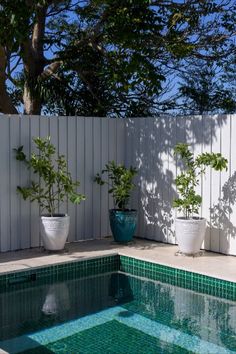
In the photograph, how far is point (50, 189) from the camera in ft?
23.3

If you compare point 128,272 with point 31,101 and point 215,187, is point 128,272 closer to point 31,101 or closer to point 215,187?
point 215,187

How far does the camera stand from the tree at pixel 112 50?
9.59 m

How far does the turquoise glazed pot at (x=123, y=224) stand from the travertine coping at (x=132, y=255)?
126mm

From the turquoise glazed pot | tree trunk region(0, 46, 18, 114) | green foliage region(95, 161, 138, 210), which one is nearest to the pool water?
the turquoise glazed pot

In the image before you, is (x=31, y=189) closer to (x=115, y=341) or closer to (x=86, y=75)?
(x=115, y=341)

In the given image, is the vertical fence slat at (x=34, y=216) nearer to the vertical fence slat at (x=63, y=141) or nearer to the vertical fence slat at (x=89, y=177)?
the vertical fence slat at (x=63, y=141)

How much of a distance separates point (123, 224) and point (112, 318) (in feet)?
8.24

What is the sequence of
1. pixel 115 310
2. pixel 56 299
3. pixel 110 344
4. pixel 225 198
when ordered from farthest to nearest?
pixel 225 198
pixel 56 299
pixel 115 310
pixel 110 344

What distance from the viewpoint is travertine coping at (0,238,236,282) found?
5.89 meters

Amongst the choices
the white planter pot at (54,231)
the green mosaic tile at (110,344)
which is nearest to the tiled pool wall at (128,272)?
the white planter pot at (54,231)

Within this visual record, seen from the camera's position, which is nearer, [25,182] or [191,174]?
[191,174]

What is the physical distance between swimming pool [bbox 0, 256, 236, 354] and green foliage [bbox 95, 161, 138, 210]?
42.9 inches

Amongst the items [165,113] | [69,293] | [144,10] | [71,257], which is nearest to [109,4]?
[144,10]

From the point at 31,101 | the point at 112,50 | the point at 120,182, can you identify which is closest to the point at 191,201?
the point at 120,182
